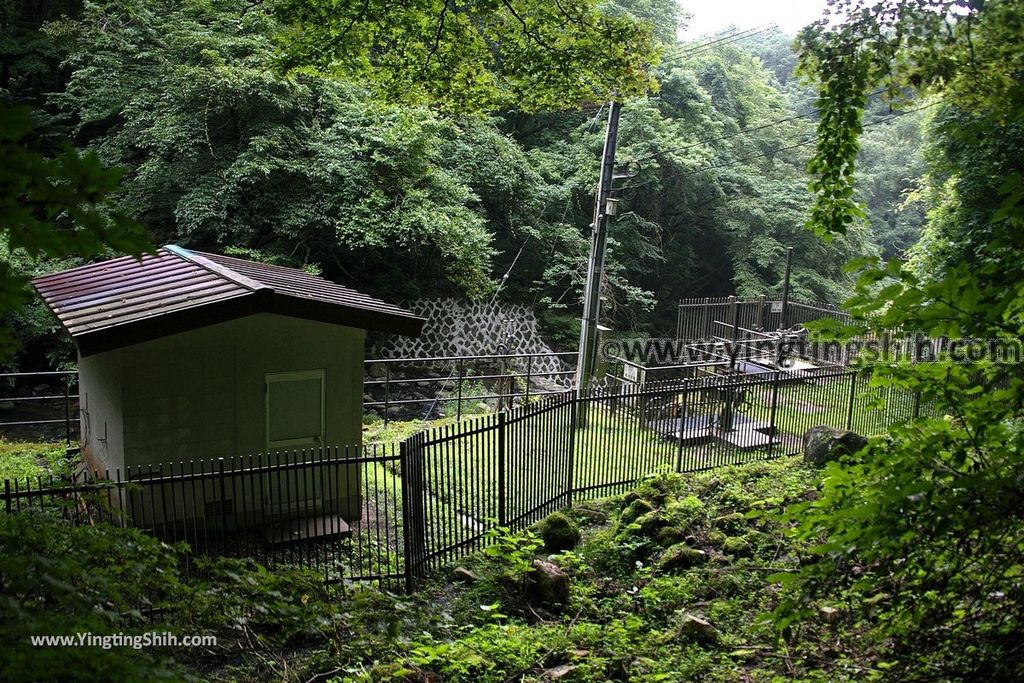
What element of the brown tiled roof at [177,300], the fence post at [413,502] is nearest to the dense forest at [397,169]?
the brown tiled roof at [177,300]

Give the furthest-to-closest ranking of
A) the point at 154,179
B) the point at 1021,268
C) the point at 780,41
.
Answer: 1. the point at 780,41
2. the point at 154,179
3. the point at 1021,268

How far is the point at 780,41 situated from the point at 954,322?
50.0 m

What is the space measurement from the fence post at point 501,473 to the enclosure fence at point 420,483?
0.02 meters

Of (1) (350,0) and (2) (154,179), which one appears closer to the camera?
(1) (350,0)

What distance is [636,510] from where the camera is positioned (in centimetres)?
953

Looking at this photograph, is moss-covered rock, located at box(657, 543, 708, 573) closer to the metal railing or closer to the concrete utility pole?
the concrete utility pole

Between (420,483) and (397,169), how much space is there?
39.4 ft

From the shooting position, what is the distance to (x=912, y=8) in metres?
6.27

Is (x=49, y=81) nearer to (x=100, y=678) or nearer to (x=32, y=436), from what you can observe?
(x=32, y=436)

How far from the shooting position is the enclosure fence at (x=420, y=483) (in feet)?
23.1

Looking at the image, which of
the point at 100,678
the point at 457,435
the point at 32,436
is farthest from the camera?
the point at 32,436

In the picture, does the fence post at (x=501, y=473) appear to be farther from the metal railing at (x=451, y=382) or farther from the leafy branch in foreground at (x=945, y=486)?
the metal railing at (x=451, y=382)

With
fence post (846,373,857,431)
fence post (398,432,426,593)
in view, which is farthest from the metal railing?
fence post (398,432,426,593)

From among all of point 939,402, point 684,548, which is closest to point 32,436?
point 684,548
